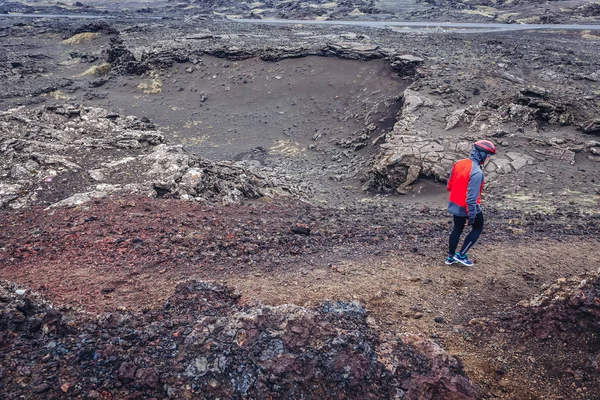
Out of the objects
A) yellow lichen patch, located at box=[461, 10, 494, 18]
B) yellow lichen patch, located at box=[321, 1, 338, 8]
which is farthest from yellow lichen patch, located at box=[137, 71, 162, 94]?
yellow lichen patch, located at box=[321, 1, 338, 8]

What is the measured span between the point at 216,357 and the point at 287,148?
39.5 feet

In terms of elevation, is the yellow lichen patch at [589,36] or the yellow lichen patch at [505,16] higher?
the yellow lichen patch at [505,16]

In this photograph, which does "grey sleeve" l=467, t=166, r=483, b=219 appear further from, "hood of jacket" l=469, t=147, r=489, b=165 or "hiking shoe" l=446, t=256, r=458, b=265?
"hiking shoe" l=446, t=256, r=458, b=265

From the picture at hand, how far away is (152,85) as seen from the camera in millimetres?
19781

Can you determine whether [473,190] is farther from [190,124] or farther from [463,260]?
[190,124]

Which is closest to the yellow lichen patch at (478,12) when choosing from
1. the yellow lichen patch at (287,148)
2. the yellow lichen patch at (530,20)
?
the yellow lichen patch at (530,20)

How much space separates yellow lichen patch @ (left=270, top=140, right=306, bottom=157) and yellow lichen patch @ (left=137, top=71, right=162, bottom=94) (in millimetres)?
7976

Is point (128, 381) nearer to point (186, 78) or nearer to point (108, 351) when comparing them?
point (108, 351)

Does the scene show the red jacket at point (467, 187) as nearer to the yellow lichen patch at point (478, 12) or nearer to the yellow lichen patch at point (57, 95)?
the yellow lichen patch at point (57, 95)

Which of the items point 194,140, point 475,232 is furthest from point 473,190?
point 194,140

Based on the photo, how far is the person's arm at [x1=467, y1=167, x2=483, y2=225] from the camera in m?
4.71

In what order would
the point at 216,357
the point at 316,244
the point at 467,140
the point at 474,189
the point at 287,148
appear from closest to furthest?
the point at 216,357
the point at 474,189
the point at 316,244
the point at 467,140
the point at 287,148

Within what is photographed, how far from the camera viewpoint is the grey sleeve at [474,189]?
4.71m

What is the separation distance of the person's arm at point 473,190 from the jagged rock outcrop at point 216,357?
1916mm
